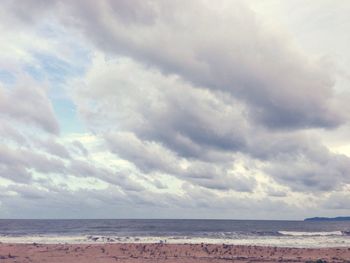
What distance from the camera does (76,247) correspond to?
47.2m

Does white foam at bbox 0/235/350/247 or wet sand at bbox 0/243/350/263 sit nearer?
wet sand at bbox 0/243/350/263

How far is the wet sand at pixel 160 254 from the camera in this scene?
39.8 m

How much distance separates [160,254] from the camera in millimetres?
42844

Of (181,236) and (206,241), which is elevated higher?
(181,236)

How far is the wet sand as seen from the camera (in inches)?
1566

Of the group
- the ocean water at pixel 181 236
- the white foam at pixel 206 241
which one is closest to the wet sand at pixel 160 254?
the white foam at pixel 206 241

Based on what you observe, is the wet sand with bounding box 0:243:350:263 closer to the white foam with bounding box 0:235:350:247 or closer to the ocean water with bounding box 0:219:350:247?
the white foam with bounding box 0:235:350:247

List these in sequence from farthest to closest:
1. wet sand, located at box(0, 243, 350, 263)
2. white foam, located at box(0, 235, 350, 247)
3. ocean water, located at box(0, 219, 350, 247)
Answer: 1. ocean water, located at box(0, 219, 350, 247)
2. white foam, located at box(0, 235, 350, 247)
3. wet sand, located at box(0, 243, 350, 263)

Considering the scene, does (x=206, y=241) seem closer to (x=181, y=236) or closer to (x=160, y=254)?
(x=181, y=236)

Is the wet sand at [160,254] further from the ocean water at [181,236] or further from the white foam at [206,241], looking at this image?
the ocean water at [181,236]

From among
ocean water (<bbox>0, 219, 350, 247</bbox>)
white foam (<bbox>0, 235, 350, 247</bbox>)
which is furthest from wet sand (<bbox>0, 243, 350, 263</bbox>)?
ocean water (<bbox>0, 219, 350, 247</bbox>)

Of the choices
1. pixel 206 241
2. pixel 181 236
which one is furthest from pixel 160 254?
pixel 181 236

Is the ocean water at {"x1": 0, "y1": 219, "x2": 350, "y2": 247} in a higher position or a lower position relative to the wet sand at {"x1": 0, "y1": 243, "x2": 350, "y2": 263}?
higher

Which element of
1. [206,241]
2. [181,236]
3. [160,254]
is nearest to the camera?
[160,254]
